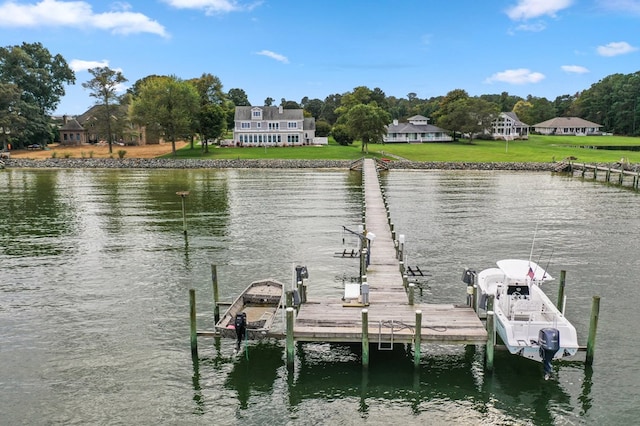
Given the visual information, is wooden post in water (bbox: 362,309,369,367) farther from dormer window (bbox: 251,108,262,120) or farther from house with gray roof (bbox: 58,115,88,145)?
house with gray roof (bbox: 58,115,88,145)

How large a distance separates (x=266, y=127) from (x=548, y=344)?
114128mm

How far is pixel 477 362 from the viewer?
1967 cm

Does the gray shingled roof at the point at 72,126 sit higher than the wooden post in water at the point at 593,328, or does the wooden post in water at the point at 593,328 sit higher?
the gray shingled roof at the point at 72,126

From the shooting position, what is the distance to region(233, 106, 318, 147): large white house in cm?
12638

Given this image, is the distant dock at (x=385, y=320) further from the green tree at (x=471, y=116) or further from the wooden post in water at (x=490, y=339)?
the green tree at (x=471, y=116)

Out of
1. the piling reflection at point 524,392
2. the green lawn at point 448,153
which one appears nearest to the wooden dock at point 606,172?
the green lawn at point 448,153

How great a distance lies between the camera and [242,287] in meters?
27.7

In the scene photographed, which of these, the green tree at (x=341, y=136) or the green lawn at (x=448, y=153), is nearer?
the green lawn at (x=448, y=153)

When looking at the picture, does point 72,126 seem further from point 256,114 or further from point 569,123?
point 569,123

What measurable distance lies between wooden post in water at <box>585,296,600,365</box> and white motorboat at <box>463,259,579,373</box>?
2.31 feet

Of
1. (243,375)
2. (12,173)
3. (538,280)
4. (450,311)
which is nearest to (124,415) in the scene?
(243,375)

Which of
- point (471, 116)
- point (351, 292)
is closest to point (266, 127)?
point (471, 116)

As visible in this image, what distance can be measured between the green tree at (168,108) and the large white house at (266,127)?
17.9 m

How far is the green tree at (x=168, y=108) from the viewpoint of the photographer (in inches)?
4173
